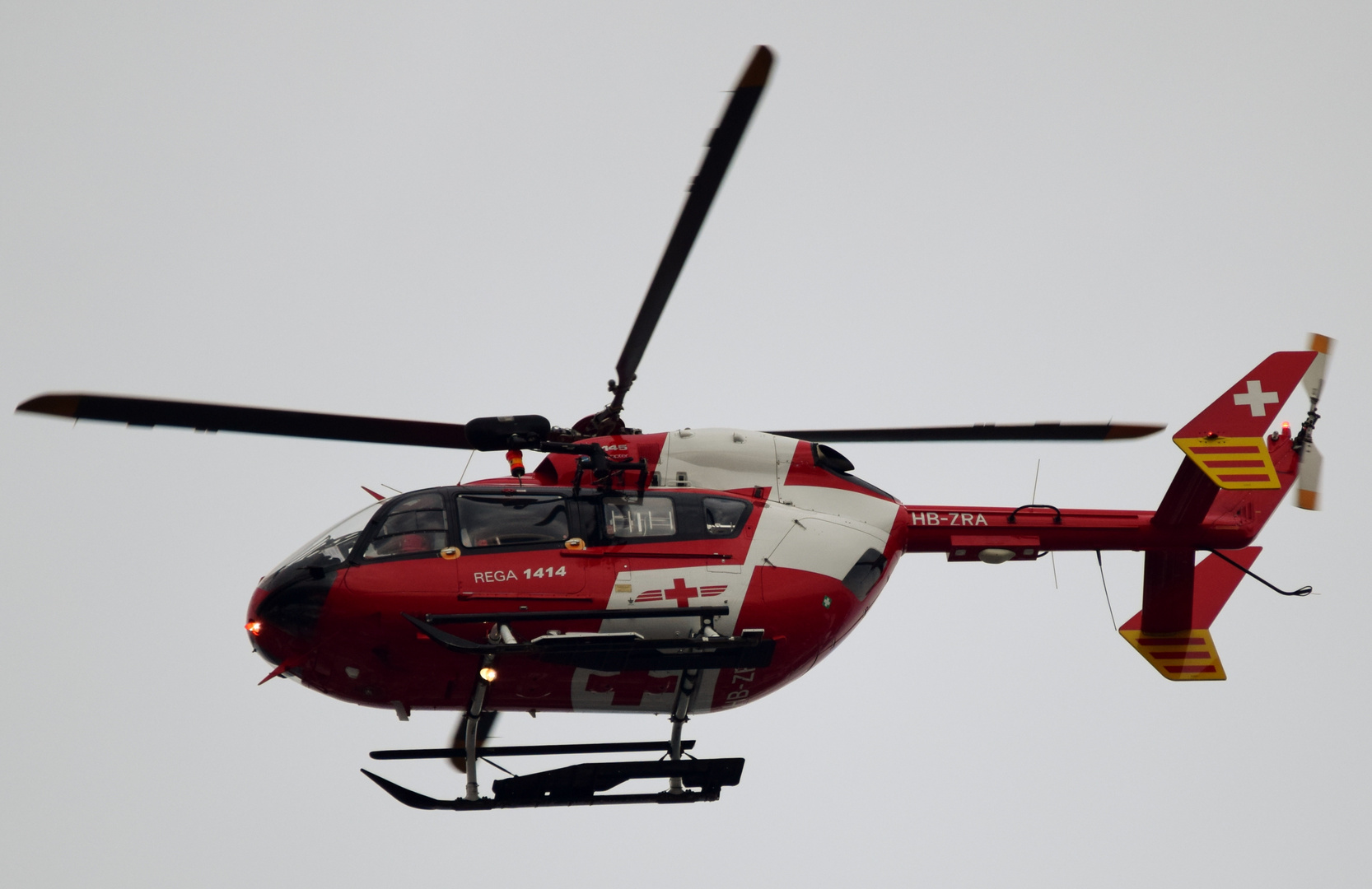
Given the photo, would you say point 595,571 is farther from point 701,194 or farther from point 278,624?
point 701,194

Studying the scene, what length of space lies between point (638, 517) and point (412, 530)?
202cm

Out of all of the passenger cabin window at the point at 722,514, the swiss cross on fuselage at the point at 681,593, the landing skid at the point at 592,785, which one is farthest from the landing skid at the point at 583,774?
the passenger cabin window at the point at 722,514

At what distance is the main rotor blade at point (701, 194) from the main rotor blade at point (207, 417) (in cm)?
237

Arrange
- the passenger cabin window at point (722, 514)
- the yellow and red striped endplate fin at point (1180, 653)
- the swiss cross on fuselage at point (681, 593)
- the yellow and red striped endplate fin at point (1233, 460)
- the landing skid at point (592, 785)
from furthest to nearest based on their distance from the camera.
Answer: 1. the yellow and red striped endplate fin at point (1180, 653)
2. the yellow and red striped endplate fin at point (1233, 460)
3. the passenger cabin window at point (722, 514)
4. the swiss cross on fuselage at point (681, 593)
5. the landing skid at point (592, 785)

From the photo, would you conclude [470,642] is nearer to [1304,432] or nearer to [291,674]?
[291,674]

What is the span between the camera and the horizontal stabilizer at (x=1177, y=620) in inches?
579

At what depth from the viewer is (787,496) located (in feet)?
42.1

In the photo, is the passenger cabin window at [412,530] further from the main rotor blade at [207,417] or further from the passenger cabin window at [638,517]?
the passenger cabin window at [638,517]

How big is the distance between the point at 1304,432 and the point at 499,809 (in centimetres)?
994

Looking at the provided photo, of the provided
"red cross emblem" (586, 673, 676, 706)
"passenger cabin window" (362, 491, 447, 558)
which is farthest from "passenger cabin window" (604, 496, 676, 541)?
"passenger cabin window" (362, 491, 447, 558)

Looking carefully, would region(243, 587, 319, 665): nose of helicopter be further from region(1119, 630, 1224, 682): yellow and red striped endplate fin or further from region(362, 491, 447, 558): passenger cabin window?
region(1119, 630, 1224, 682): yellow and red striped endplate fin

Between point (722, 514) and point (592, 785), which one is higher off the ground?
point (722, 514)

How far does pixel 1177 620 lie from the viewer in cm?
1477

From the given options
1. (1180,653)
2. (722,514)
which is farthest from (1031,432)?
(1180,653)
